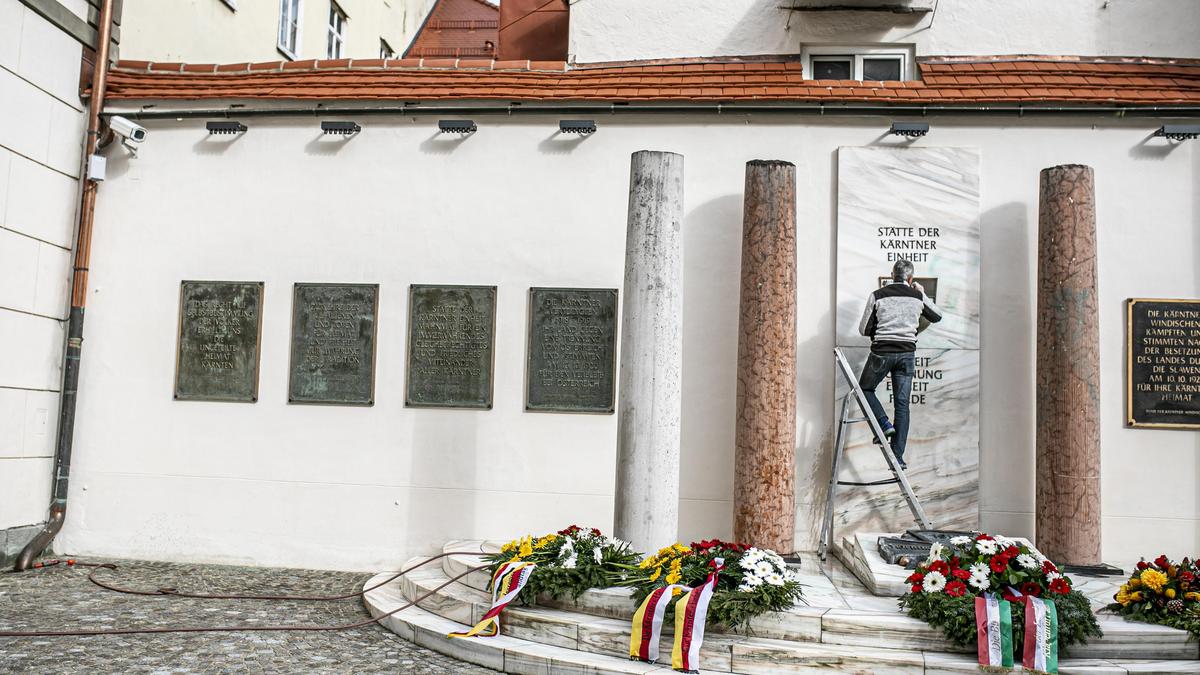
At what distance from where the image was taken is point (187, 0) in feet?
36.3

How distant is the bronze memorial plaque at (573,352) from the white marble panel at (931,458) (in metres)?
1.87

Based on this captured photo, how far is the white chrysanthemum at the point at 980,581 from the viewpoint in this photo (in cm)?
558

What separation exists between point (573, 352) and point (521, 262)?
89cm

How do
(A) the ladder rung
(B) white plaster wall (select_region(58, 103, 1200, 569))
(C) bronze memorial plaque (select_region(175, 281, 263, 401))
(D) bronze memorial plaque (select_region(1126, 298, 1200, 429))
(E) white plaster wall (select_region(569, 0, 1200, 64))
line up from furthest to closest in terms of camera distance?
1. (E) white plaster wall (select_region(569, 0, 1200, 64))
2. (C) bronze memorial plaque (select_region(175, 281, 263, 401))
3. (B) white plaster wall (select_region(58, 103, 1200, 569))
4. (D) bronze memorial plaque (select_region(1126, 298, 1200, 429))
5. (A) the ladder rung

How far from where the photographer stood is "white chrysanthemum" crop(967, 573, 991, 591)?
18.3ft

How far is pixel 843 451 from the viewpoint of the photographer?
788 cm

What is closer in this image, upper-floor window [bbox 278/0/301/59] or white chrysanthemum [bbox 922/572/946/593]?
white chrysanthemum [bbox 922/572/946/593]

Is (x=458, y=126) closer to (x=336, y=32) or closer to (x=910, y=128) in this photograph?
(x=910, y=128)

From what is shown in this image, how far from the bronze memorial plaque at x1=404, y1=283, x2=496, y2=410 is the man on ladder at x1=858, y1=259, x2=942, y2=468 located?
304 cm

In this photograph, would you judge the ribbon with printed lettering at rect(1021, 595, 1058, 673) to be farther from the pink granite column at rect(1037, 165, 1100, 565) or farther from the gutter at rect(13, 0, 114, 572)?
the gutter at rect(13, 0, 114, 572)

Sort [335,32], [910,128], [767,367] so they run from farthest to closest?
[335,32], [910,128], [767,367]

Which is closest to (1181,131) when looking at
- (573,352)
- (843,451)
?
(843,451)

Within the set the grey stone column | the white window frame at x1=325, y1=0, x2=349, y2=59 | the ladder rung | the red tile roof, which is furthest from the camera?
the white window frame at x1=325, y1=0, x2=349, y2=59

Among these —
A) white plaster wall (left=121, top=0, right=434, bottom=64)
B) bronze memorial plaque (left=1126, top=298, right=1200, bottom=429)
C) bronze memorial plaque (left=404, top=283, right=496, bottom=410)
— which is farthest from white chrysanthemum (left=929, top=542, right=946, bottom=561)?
white plaster wall (left=121, top=0, right=434, bottom=64)
